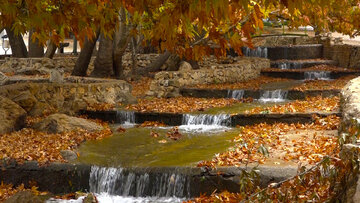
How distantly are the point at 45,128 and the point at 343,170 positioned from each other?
7961 millimetres

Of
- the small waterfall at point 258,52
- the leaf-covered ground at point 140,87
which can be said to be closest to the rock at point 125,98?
the leaf-covered ground at point 140,87

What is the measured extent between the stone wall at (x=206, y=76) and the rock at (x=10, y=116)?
19.4 ft

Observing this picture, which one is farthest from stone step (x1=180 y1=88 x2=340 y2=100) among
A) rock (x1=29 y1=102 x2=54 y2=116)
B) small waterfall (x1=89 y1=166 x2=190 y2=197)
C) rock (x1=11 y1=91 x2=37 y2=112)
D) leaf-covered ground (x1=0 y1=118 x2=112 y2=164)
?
small waterfall (x1=89 y1=166 x2=190 y2=197)

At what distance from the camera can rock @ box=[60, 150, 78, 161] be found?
9166 mm

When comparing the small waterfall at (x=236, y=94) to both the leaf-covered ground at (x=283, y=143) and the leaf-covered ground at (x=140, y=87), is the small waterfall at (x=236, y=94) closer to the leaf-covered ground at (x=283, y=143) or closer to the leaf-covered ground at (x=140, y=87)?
the leaf-covered ground at (x=140, y=87)

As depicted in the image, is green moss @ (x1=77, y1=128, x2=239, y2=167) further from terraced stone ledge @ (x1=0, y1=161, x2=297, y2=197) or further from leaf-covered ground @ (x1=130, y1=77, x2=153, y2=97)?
leaf-covered ground @ (x1=130, y1=77, x2=153, y2=97)

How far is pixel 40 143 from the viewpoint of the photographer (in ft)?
33.1

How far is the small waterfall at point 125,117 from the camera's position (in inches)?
525

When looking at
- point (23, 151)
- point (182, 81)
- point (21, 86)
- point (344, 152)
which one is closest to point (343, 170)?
point (344, 152)

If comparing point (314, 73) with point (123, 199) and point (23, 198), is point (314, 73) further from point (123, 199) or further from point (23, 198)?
point (23, 198)

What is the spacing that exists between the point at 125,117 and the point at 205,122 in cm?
221

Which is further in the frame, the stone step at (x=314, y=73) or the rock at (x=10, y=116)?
the stone step at (x=314, y=73)

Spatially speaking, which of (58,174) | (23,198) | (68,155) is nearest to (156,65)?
(68,155)

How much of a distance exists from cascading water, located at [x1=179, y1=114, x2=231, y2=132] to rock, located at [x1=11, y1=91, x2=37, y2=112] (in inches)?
151
